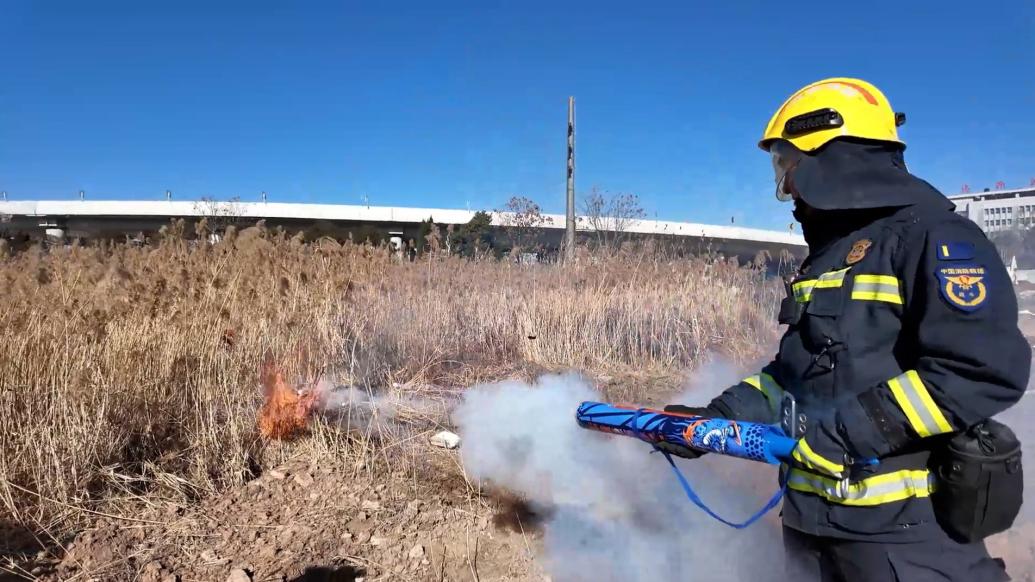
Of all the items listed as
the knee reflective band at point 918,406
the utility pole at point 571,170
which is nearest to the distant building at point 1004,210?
the utility pole at point 571,170

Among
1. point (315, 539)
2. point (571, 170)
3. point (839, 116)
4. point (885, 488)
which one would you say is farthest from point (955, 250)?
point (571, 170)

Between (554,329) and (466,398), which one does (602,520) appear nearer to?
(466,398)

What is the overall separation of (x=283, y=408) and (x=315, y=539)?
1284 millimetres

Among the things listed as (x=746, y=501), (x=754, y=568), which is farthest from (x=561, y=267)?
(x=754, y=568)

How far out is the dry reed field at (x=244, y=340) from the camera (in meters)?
3.31

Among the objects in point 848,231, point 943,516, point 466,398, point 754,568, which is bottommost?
point 754,568

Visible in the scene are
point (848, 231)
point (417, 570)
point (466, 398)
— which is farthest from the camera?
point (466, 398)

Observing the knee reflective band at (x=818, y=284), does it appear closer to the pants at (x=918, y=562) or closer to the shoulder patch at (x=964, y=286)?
the shoulder patch at (x=964, y=286)

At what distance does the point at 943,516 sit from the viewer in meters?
1.47

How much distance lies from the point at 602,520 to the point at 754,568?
81 centimetres

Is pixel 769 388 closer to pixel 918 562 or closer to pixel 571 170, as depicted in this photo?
pixel 918 562

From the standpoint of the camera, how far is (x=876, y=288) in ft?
4.95

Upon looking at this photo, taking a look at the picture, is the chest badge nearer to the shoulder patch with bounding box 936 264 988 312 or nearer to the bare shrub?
the shoulder patch with bounding box 936 264 988 312

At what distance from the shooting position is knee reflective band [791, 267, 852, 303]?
1597mm
